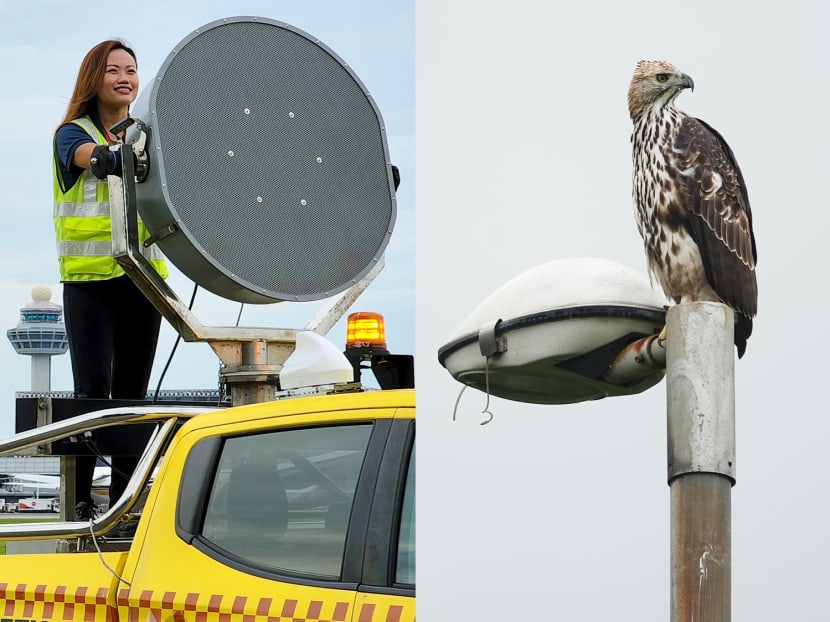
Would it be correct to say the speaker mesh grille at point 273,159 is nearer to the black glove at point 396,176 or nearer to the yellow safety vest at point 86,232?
the black glove at point 396,176

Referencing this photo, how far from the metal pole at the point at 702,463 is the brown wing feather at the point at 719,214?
0.08 ft

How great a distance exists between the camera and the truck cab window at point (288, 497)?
227 centimetres

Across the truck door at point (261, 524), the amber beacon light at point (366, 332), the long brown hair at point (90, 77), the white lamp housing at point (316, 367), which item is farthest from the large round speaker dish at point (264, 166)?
the truck door at point (261, 524)

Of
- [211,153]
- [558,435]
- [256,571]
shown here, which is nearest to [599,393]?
[558,435]

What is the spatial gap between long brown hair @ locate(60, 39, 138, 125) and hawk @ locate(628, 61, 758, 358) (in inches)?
98.1

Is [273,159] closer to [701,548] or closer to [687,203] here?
[687,203]

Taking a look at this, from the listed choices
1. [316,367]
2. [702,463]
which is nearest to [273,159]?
[316,367]

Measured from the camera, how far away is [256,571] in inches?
92.4

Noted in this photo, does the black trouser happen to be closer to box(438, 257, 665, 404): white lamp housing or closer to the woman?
the woman

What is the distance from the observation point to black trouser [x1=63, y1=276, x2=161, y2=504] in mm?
3466

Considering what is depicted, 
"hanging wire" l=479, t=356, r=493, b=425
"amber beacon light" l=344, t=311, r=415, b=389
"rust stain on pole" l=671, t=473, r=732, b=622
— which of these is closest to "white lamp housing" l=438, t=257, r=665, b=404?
"hanging wire" l=479, t=356, r=493, b=425

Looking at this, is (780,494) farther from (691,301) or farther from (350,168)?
(350,168)

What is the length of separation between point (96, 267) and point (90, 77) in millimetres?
536

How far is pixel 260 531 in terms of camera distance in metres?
2.39
